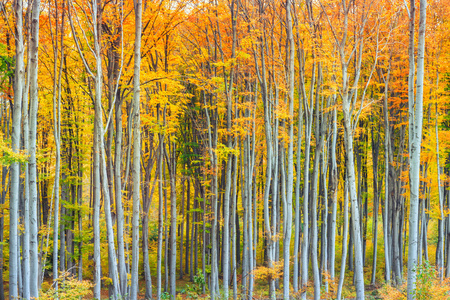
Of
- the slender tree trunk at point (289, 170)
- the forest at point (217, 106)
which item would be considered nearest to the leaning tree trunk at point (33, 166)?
the forest at point (217, 106)

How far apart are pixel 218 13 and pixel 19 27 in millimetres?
6894

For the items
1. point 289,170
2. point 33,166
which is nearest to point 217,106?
point 289,170

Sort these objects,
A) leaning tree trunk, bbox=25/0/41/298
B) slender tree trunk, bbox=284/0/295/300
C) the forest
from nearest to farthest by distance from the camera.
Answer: leaning tree trunk, bbox=25/0/41/298 → the forest → slender tree trunk, bbox=284/0/295/300

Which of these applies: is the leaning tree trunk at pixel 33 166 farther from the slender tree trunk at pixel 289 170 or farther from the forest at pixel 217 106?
the slender tree trunk at pixel 289 170

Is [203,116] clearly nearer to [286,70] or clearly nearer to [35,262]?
[286,70]

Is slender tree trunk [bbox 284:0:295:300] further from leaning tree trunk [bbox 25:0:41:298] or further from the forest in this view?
leaning tree trunk [bbox 25:0:41:298]

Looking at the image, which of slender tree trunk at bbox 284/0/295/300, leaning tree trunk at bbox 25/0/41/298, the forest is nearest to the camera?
leaning tree trunk at bbox 25/0/41/298

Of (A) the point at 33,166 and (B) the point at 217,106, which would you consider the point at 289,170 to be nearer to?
(B) the point at 217,106

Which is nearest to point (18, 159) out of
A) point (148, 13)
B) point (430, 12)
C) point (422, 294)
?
point (148, 13)

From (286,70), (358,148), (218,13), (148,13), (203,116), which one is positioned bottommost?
(358,148)

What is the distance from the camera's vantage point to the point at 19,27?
7.66 m

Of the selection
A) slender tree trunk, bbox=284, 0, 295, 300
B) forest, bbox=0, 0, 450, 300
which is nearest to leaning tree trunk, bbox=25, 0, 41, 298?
forest, bbox=0, 0, 450, 300

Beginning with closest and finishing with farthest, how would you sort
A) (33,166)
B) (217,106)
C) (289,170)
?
(33,166) → (289,170) → (217,106)

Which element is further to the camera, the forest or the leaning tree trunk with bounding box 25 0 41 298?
the forest
